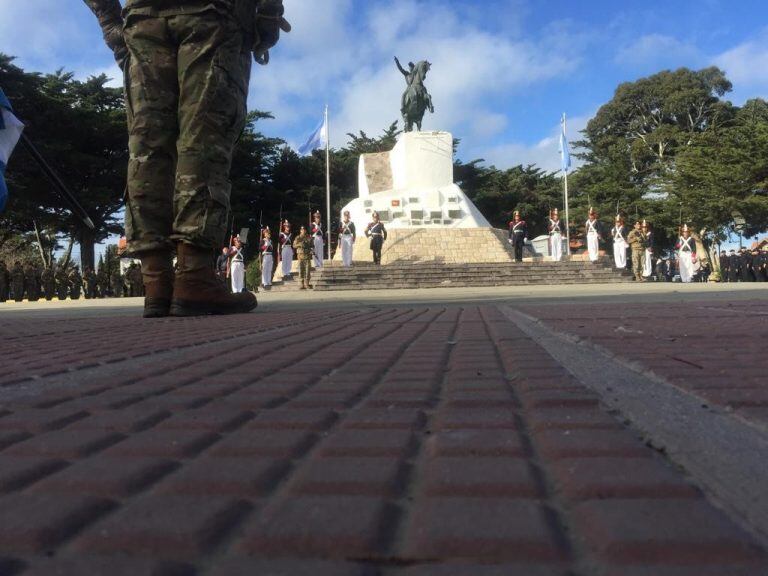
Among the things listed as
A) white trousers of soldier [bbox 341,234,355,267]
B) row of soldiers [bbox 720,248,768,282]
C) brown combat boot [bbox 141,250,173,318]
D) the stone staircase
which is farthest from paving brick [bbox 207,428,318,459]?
row of soldiers [bbox 720,248,768,282]

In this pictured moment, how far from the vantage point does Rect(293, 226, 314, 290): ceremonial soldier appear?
17.0 m

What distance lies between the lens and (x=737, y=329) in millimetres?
2312

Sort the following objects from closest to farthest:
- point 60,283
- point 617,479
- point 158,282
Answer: point 617,479, point 158,282, point 60,283

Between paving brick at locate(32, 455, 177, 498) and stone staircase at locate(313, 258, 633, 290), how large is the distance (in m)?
15.6

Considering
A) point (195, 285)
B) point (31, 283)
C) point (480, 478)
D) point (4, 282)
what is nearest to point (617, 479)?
point (480, 478)

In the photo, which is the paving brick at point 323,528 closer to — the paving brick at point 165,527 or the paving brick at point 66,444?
A: the paving brick at point 165,527

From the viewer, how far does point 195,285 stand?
12.2ft

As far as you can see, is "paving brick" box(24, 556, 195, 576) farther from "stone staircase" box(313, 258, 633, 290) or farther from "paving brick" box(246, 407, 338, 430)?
"stone staircase" box(313, 258, 633, 290)

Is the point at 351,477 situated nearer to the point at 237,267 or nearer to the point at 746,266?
the point at 237,267

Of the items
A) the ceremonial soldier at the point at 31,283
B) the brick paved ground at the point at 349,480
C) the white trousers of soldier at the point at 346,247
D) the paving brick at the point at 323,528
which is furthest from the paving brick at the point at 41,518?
the ceremonial soldier at the point at 31,283

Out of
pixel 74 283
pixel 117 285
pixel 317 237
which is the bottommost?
pixel 117 285

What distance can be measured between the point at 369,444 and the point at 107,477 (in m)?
0.30

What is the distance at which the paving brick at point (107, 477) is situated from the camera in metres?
0.69

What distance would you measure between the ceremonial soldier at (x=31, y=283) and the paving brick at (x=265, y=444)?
23.9m
